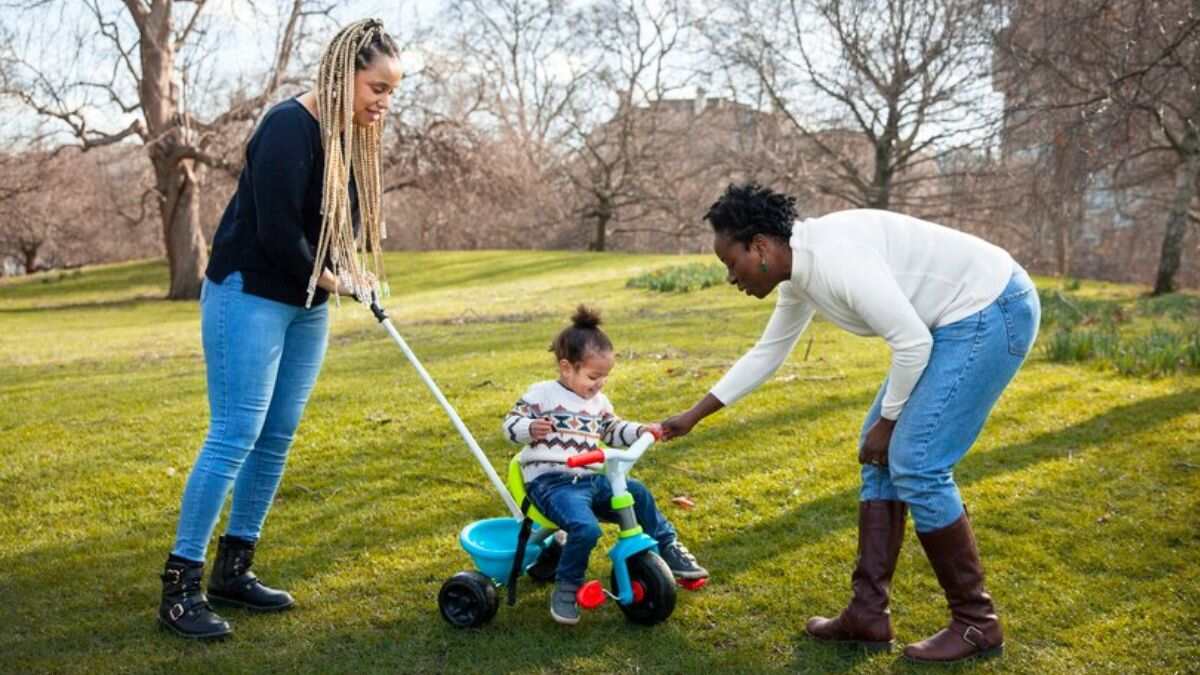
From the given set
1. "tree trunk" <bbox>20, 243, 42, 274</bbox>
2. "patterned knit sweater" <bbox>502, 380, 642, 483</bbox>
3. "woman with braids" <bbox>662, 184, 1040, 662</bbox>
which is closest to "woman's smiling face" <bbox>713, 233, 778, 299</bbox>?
"woman with braids" <bbox>662, 184, 1040, 662</bbox>

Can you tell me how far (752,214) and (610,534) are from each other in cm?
204

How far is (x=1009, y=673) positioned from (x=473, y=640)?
1.83 meters

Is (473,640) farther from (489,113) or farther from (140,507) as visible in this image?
(489,113)

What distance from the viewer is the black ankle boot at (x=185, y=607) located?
360 cm

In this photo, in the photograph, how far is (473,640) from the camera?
362cm

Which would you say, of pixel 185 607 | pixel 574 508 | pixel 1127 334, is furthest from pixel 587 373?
pixel 1127 334

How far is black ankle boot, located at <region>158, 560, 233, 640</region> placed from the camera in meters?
3.60

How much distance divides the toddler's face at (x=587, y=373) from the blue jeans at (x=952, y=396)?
1.13 meters

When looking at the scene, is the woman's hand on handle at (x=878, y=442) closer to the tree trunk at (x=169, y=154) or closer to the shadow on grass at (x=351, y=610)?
the shadow on grass at (x=351, y=610)

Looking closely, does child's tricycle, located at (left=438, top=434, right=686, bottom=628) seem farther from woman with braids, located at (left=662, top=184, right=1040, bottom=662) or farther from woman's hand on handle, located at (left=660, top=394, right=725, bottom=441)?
woman with braids, located at (left=662, top=184, right=1040, bottom=662)

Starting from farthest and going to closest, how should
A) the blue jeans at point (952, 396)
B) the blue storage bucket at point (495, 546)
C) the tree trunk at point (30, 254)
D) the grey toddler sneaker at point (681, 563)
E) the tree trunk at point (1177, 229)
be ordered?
the tree trunk at point (30, 254) < the tree trunk at point (1177, 229) < the grey toddler sneaker at point (681, 563) < the blue storage bucket at point (495, 546) < the blue jeans at point (952, 396)

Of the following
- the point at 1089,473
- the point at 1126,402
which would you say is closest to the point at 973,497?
the point at 1089,473

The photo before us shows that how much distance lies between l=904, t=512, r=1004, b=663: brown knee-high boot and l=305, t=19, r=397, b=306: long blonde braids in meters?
2.23

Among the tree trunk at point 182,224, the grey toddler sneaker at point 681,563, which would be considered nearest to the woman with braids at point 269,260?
the grey toddler sneaker at point 681,563
